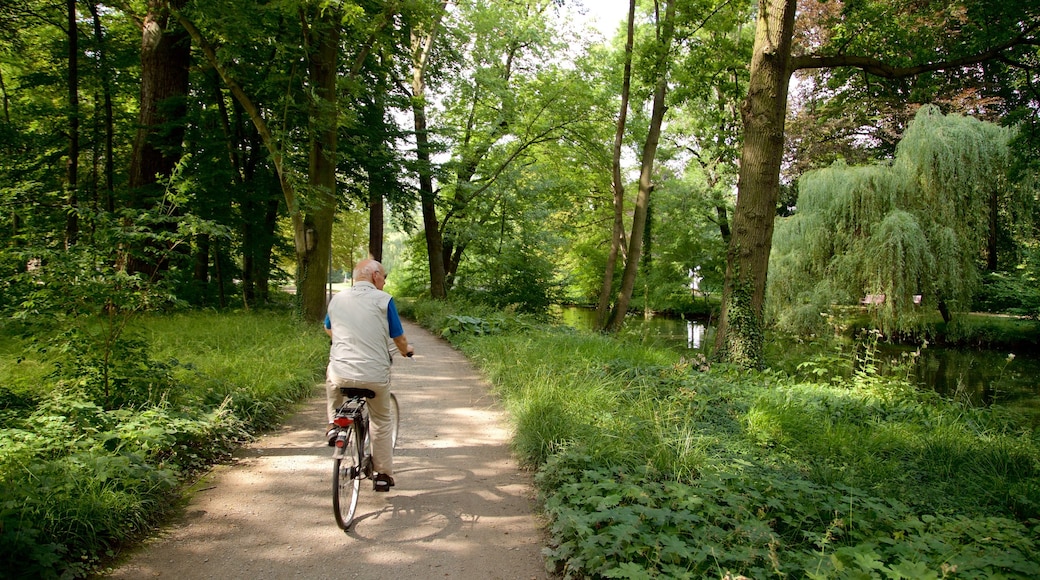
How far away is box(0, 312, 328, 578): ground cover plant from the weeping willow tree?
45.7ft

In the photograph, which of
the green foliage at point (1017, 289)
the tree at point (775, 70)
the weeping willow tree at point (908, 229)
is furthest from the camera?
the green foliage at point (1017, 289)

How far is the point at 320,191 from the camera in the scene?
32.0 feet

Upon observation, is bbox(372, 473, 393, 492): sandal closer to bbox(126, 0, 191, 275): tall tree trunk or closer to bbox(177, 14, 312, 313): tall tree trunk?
bbox(177, 14, 312, 313): tall tree trunk

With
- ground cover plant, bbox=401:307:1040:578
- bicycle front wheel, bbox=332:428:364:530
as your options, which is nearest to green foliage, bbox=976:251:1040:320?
ground cover plant, bbox=401:307:1040:578

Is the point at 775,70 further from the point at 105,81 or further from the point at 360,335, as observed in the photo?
the point at 105,81

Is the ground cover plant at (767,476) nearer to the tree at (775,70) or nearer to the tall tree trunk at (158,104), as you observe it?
the tree at (775,70)

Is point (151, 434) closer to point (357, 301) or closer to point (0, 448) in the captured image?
point (0, 448)

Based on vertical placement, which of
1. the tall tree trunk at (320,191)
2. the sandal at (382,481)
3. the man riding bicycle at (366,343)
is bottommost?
the sandal at (382,481)

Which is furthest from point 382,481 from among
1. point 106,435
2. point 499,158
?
point 499,158

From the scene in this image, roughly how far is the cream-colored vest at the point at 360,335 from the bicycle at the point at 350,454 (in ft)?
0.50

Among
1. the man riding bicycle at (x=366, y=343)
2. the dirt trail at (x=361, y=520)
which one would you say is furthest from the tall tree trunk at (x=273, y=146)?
the man riding bicycle at (x=366, y=343)

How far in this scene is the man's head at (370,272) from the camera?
4.05 m

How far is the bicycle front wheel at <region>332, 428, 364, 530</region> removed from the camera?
3531mm

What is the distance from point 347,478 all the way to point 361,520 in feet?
1.09
